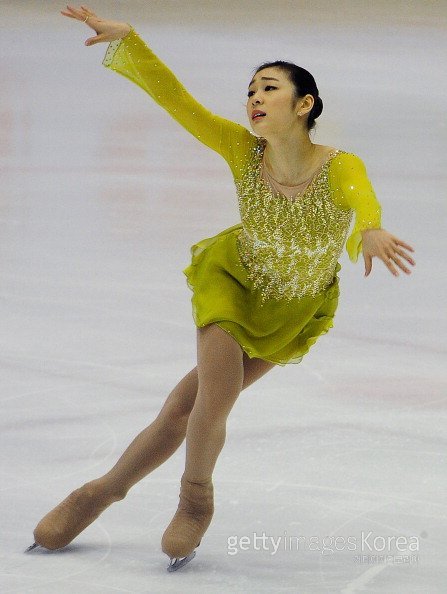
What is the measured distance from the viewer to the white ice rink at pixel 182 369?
9.68 ft

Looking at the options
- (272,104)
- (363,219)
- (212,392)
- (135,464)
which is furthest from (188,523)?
(272,104)

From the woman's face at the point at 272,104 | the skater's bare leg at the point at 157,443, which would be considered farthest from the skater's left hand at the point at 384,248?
the skater's bare leg at the point at 157,443

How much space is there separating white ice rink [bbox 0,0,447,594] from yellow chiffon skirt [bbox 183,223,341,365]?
50cm

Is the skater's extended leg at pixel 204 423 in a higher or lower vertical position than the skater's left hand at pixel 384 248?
lower

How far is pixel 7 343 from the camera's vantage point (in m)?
4.33

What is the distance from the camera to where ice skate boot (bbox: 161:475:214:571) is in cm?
283

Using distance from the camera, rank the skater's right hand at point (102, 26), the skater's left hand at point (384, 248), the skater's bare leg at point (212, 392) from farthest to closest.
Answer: the skater's right hand at point (102, 26) < the skater's bare leg at point (212, 392) < the skater's left hand at point (384, 248)

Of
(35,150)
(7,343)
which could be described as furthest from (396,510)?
(35,150)

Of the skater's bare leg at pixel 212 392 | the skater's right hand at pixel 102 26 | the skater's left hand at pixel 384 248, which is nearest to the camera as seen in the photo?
the skater's left hand at pixel 384 248

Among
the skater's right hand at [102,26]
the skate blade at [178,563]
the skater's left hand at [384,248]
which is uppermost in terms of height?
the skater's right hand at [102,26]

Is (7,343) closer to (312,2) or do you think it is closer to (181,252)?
(181,252)

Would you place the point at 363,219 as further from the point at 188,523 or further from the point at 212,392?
the point at 188,523

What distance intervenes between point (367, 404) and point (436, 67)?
6264 mm

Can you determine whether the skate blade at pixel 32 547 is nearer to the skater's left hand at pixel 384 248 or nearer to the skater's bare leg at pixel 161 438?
the skater's bare leg at pixel 161 438
